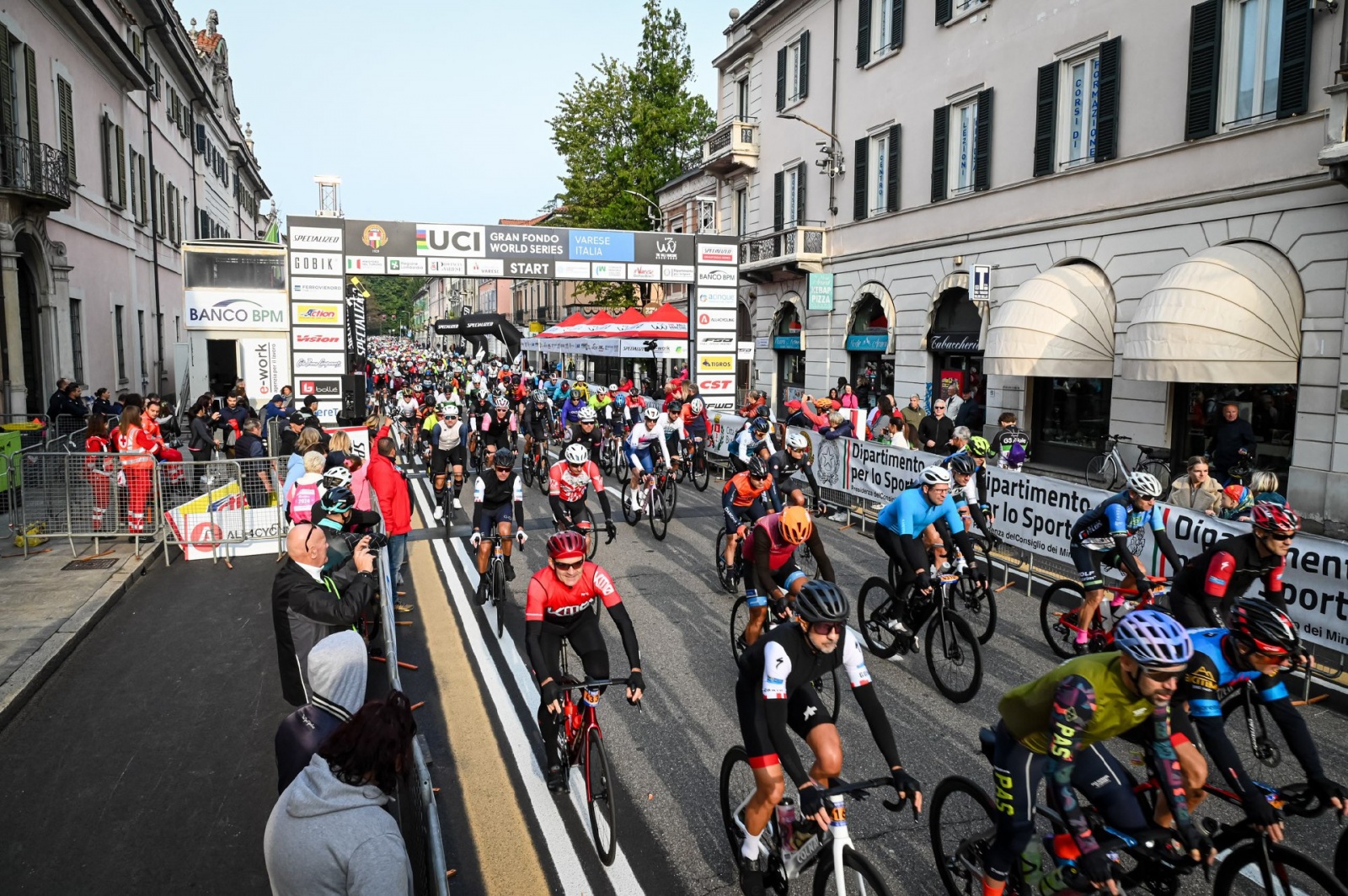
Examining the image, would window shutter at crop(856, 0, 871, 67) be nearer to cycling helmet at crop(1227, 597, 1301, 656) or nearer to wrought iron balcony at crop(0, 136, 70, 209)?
wrought iron balcony at crop(0, 136, 70, 209)

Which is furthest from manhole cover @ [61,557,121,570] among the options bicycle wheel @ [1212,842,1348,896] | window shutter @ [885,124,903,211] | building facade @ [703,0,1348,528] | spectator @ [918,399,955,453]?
window shutter @ [885,124,903,211]

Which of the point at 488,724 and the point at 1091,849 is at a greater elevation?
the point at 1091,849

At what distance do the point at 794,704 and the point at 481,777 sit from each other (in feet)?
7.86

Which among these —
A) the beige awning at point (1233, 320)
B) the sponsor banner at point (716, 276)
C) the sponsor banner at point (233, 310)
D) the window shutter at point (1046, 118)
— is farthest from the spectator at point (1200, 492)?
the sponsor banner at point (233, 310)

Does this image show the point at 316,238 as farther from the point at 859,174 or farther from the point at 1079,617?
the point at 1079,617

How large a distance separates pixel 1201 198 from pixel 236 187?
5753 cm

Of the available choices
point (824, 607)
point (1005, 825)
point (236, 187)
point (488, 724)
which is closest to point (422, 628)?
point (488, 724)

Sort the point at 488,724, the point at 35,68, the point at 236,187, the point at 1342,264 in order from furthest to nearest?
the point at 236,187
the point at 35,68
the point at 1342,264
the point at 488,724

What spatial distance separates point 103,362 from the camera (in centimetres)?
2409

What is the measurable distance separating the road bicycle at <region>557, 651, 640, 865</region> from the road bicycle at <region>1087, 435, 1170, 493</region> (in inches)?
532

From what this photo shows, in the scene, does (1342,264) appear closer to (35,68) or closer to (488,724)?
(488,724)

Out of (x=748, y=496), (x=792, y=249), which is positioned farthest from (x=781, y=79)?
(x=748, y=496)

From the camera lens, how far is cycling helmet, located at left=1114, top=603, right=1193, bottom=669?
3516 mm

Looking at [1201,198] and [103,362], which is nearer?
[1201,198]
